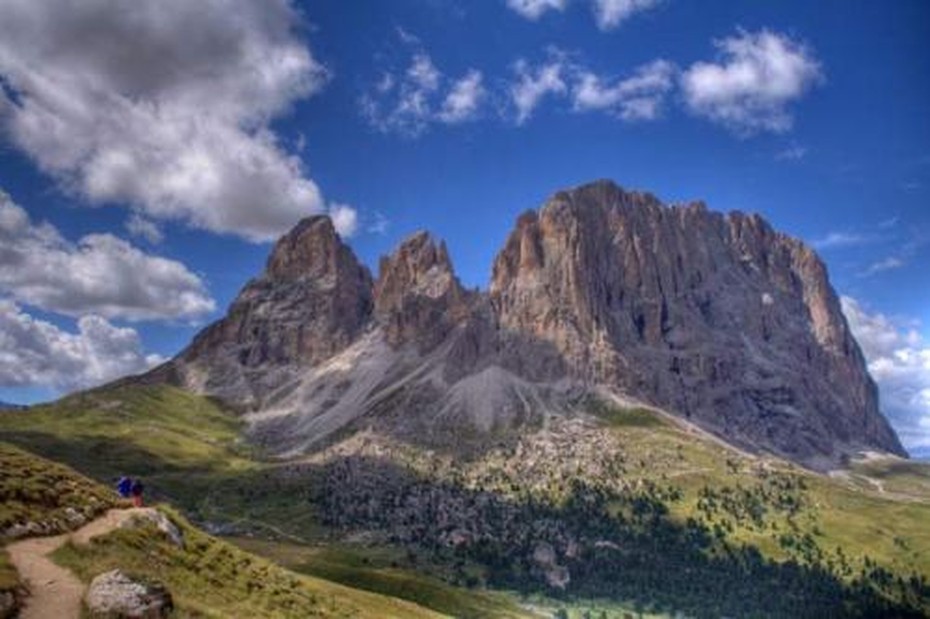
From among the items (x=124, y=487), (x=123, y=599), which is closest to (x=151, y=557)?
(x=123, y=599)

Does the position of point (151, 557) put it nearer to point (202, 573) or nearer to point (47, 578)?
point (202, 573)

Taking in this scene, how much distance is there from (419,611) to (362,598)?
9995 millimetres

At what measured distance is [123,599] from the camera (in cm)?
4688

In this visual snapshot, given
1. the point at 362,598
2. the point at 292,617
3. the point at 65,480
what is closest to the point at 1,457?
the point at 65,480

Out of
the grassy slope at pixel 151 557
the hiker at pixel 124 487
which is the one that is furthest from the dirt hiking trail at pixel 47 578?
the hiker at pixel 124 487

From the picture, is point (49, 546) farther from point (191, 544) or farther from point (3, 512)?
point (191, 544)

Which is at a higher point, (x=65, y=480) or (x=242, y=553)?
(x=65, y=480)

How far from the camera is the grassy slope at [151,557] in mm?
53719

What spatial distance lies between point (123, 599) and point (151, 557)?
441 inches

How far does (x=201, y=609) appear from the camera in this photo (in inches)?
2060

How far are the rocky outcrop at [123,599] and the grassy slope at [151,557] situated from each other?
57.6 inches

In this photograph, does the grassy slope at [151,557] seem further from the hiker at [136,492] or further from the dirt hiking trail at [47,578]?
the hiker at [136,492]

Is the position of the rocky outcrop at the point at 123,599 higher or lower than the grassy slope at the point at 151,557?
lower

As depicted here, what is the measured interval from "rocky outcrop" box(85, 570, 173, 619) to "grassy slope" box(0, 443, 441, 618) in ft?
4.80
